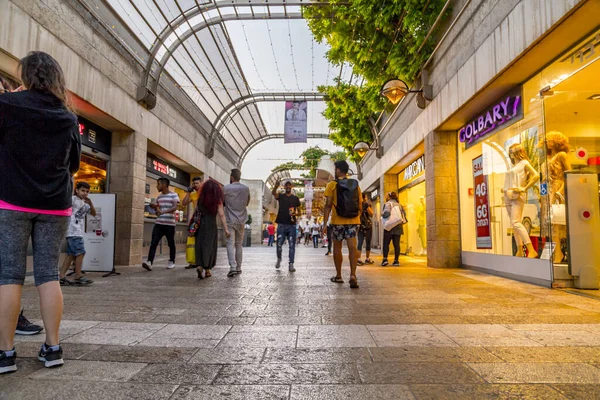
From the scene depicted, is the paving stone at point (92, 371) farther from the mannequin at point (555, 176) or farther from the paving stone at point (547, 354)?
the mannequin at point (555, 176)

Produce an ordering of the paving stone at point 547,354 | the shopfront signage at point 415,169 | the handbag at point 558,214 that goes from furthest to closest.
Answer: the shopfront signage at point 415,169 → the handbag at point 558,214 → the paving stone at point 547,354

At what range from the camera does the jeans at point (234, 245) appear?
25.3 ft

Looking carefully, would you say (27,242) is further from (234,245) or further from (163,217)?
(163,217)

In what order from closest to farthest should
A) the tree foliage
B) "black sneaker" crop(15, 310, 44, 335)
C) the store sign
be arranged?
1. "black sneaker" crop(15, 310, 44, 335)
2. the store sign
3. the tree foliage

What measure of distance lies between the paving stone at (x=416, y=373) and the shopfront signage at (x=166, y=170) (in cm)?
1188

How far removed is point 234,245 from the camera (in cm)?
795

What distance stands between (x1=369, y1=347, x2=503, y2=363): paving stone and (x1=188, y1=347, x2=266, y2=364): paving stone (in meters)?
0.77

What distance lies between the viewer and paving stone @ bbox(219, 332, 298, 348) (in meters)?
3.01

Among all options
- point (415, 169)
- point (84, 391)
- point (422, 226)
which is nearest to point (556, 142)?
point (84, 391)

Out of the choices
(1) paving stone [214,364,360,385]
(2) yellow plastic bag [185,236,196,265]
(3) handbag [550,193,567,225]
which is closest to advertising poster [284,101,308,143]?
(2) yellow plastic bag [185,236,196,265]

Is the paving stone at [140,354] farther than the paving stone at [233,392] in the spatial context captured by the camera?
Yes

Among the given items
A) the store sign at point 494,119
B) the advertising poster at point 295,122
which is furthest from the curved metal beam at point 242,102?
the store sign at point 494,119

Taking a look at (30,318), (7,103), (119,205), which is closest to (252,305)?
(30,318)

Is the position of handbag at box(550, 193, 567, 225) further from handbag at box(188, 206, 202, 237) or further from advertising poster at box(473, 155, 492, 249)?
handbag at box(188, 206, 202, 237)
